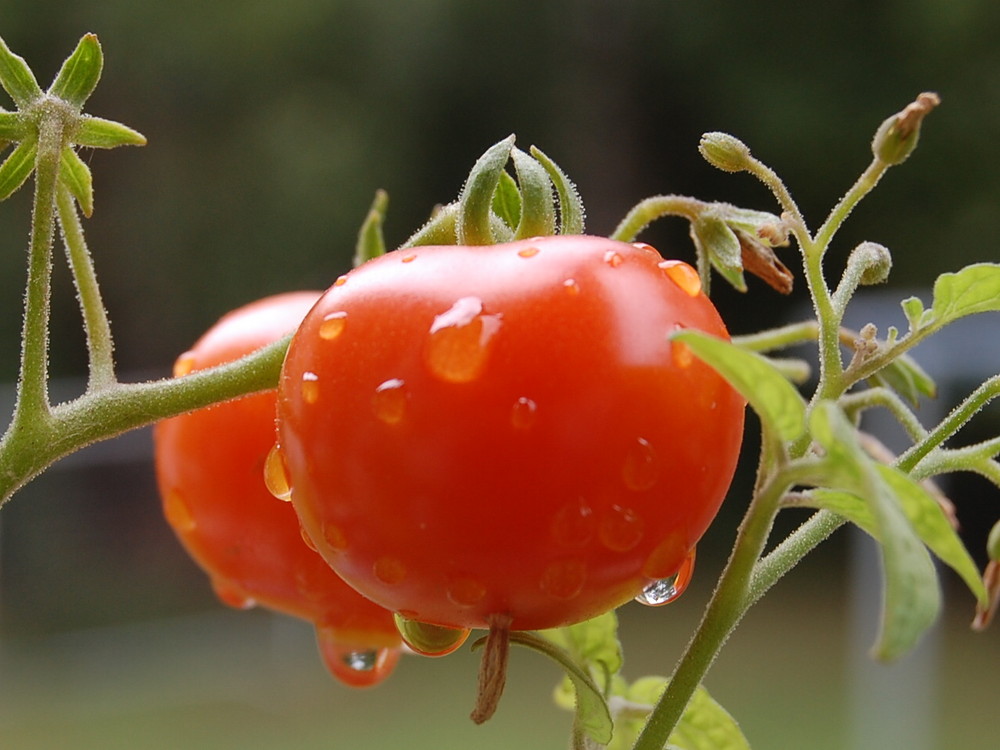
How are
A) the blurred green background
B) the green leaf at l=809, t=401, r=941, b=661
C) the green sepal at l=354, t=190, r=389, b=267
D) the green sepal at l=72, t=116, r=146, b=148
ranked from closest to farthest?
the green leaf at l=809, t=401, r=941, b=661 < the green sepal at l=72, t=116, r=146, b=148 < the green sepal at l=354, t=190, r=389, b=267 < the blurred green background

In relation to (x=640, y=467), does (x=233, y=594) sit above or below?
below

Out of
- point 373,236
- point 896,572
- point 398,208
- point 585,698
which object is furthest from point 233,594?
point 398,208

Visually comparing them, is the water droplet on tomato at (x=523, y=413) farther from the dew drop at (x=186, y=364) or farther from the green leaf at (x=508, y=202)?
the dew drop at (x=186, y=364)

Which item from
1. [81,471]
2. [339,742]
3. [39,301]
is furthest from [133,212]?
[39,301]

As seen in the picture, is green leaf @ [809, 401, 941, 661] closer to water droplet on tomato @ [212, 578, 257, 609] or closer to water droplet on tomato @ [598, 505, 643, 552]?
water droplet on tomato @ [598, 505, 643, 552]

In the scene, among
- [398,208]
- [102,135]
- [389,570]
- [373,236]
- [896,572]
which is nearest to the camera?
[896,572]

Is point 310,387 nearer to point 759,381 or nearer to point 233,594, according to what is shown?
point 759,381

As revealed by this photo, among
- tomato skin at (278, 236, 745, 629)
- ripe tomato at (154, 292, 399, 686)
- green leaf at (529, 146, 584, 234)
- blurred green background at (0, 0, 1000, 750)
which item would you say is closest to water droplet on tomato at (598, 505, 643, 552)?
tomato skin at (278, 236, 745, 629)
